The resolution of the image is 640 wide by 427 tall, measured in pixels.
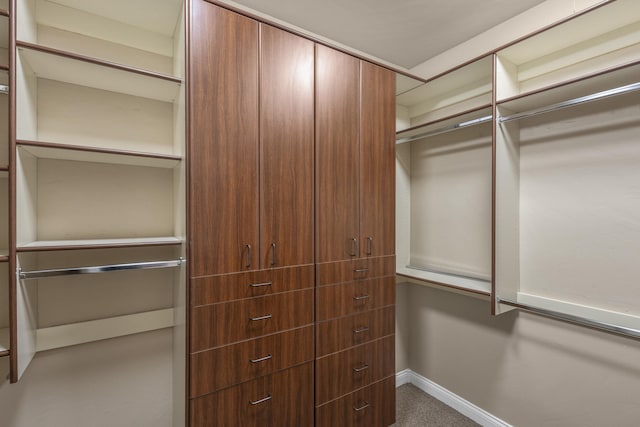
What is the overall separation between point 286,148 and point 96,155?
0.93 m

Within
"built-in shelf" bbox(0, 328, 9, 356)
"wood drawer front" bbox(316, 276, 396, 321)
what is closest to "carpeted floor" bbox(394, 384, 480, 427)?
"wood drawer front" bbox(316, 276, 396, 321)

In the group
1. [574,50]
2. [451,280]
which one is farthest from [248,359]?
[574,50]

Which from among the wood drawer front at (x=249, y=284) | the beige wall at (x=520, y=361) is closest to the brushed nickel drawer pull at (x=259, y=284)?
the wood drawer front at (x=249, y=284)

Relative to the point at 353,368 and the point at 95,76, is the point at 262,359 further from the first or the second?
the point at 95,76

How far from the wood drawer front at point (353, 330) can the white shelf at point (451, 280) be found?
1.35ft

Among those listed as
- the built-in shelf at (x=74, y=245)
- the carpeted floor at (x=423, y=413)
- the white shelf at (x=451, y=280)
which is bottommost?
the carpeted floor at (x=423, y=413)

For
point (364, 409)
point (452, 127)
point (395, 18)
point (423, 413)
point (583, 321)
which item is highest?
point (395, 18)

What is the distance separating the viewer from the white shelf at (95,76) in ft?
4.38

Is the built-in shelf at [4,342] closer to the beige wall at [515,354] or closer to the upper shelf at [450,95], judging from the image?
the beige wall at [515,354]

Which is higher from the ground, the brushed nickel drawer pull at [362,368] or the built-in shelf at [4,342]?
the built-in shelf at [4,342]

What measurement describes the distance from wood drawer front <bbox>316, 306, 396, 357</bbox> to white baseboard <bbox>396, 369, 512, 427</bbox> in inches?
36.7

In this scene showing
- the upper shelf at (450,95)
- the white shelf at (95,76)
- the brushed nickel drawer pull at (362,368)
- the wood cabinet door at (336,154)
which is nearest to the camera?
the white shelf at (95,76)

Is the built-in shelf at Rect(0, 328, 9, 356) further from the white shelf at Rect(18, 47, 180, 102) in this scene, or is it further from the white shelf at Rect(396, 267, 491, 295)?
the white shelf at Rect(396, 267, 491, 295)

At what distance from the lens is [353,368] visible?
191 cm
